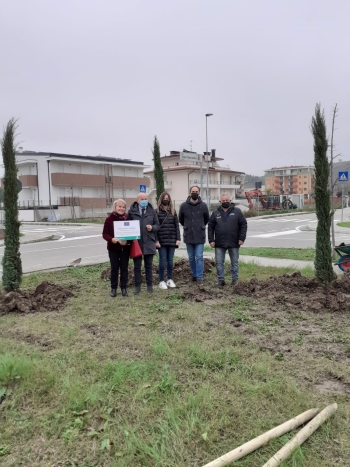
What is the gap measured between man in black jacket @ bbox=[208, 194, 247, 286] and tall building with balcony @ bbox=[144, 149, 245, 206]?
4947 cm

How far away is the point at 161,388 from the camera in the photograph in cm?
321

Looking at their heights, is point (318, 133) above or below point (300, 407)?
above

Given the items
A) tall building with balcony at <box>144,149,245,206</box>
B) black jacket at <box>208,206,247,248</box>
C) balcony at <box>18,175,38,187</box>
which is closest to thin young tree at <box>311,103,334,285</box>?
black jacket at <box>208,206,247,248</box>

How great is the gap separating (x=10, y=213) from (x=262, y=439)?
5758 millimetres

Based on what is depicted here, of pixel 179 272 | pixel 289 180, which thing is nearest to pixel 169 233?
pixel 179 272

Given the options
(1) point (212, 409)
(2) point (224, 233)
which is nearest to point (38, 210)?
(2) point (224, 233)

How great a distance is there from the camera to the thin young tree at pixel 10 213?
6.59 meters

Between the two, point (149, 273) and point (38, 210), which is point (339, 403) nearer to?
point (149, 273)

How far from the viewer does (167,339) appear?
14.4 ft

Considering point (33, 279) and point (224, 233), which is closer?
point (224, 233)

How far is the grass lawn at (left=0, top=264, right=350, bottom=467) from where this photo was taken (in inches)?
100

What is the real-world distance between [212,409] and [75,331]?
2498 mm

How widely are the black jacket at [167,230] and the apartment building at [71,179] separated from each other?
43089 mm

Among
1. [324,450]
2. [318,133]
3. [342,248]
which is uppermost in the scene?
[318,133]
